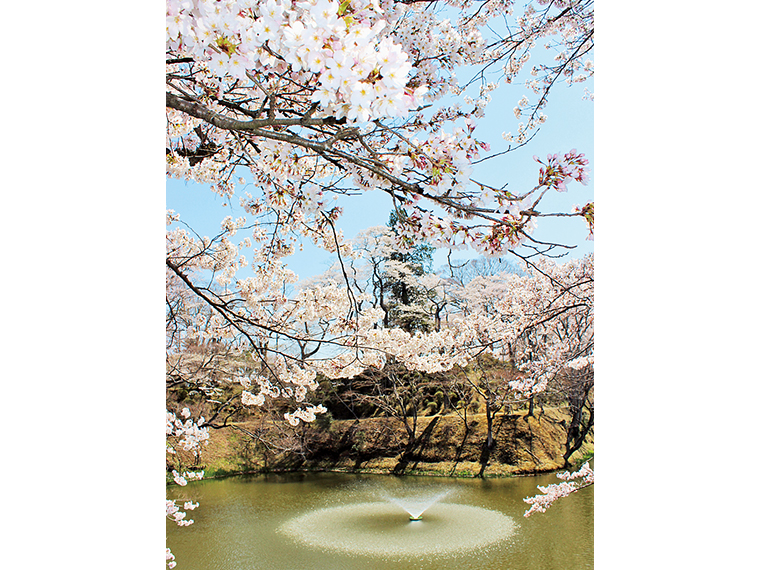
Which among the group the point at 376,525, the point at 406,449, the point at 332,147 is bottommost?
the point at 376,525

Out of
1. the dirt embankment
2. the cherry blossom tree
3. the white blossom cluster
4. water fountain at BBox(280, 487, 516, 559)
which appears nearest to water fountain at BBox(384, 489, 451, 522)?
water fountain at BBox(280, 487, 516, 559)

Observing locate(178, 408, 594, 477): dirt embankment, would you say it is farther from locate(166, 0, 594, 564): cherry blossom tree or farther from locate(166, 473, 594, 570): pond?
locate(166, 0, 594, 564): cherry blossom tree

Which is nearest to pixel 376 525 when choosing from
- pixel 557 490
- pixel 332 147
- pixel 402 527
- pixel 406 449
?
pixel 402 527

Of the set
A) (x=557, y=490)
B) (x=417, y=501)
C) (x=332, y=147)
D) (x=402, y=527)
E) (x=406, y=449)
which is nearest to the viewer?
(x=332, y=147)

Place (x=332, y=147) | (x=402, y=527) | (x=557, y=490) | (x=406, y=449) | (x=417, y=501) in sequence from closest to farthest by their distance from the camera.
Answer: (x=332, y=147)
(x=557, y=490)
(x=402, y=527)
(x=417, y=501)
(x=406, y=449)

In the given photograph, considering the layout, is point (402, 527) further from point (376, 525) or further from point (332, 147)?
point (332, 147)
